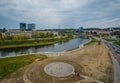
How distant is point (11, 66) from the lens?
2589 centimetres

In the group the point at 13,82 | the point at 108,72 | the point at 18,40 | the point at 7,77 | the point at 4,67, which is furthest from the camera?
the point at 18,40

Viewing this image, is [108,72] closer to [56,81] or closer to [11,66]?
[56,81]

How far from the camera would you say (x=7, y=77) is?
20797 millimetres

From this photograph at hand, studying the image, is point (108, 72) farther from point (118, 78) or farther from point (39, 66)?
point (39, 66)

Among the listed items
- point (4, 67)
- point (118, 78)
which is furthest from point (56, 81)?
point (4, 67)

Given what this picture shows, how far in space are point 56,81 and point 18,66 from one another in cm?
1035

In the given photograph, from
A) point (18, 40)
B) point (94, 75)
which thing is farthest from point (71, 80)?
point (18, 40)

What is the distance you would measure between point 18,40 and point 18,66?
44.5m

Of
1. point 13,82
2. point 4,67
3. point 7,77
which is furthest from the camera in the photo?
point 4,67

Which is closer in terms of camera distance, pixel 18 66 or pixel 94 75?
pixel 94 75

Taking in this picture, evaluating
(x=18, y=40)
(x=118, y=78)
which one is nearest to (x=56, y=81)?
(x=118, y=78)

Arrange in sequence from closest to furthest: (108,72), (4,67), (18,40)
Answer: (108,72)
(4,67)
(18,40)

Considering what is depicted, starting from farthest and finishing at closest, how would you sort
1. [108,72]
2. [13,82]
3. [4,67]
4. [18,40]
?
[18,40] < [4,67] < [108,72] < [13,82]

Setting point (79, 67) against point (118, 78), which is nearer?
point (118, 78)
